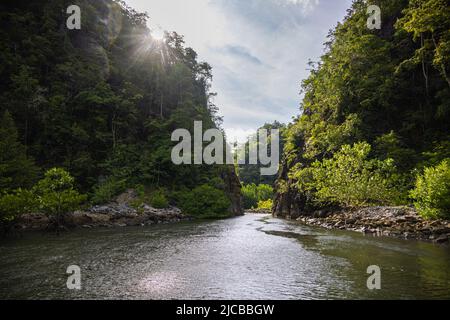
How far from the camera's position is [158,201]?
3556 cm

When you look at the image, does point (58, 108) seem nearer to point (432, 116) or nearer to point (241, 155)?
point (432, 116)

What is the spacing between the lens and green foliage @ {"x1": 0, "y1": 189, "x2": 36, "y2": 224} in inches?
676

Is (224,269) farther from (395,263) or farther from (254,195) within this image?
Answer: (254,195)

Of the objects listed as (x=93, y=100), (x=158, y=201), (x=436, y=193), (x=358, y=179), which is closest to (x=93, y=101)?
(x=93, y=100)

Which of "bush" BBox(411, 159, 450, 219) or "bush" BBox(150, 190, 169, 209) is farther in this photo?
"bush" BBox(150, 190, 169, 209)

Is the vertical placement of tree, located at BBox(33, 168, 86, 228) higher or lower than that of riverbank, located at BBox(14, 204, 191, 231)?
higher

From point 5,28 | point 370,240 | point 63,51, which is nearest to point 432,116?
point 370,240

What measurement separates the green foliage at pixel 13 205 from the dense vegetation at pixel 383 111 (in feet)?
80.4

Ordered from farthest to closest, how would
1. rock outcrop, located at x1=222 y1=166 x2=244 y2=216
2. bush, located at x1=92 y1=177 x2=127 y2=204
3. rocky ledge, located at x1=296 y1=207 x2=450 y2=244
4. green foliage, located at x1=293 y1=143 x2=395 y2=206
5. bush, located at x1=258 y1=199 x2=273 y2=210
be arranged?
bush, located at x1=258 y1=199 x2=273 y2=210 → rock outcrop, located at x1=222 y1=166 x2=244 y2=216 → bush, located at x1=92 y1=177 x2=127 y2=204 → green foliage, located at x1=293 y1=143 x2=395 y2=206 → rocky ledge, located at x1=296 y1=207 x2=450 y2=244

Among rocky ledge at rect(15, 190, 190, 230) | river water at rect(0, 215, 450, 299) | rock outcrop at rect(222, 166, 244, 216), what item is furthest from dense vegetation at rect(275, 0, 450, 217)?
rocky ledge at rect(15, 190, 190, 230)

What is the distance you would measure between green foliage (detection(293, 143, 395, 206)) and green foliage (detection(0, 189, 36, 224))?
2538 cm

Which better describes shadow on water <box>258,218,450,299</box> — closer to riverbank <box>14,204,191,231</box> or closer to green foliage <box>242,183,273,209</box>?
riverbank <box>14,204,191,231</box>

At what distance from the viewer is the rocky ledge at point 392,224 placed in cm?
1673

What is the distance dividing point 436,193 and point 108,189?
3150cm
